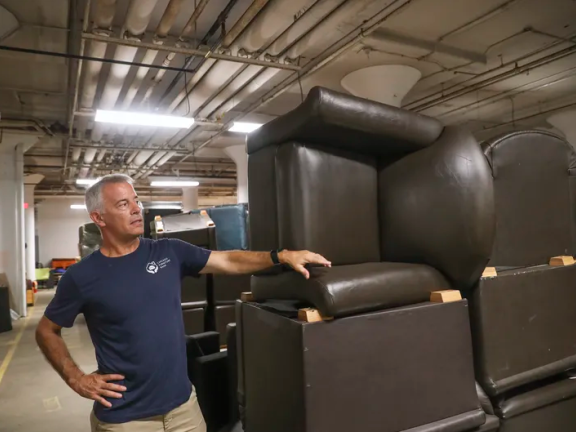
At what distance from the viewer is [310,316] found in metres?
1.32

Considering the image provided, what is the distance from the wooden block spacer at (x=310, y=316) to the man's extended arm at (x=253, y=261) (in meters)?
0.12

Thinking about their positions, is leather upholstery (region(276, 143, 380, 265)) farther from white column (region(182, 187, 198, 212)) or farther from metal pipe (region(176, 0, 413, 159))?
Answer: white column (region(182, 187, 198, 212))

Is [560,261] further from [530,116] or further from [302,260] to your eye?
[530,116]

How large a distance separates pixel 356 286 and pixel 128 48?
3.46m

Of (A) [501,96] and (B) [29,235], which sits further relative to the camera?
(B) [29,235]

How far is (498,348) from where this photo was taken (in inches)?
66.4

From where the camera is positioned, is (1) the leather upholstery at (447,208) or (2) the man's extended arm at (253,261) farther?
(1) the leather upholstery at (447,208)

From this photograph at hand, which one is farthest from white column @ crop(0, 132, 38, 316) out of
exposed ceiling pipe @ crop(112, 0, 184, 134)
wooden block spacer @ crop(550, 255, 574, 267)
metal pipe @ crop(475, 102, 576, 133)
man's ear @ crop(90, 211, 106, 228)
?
metal pipe @ crop(475, 102, 576, 133)

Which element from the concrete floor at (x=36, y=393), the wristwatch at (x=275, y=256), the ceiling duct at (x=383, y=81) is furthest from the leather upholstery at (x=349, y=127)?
the ceiling duct at (x=383, y=81)

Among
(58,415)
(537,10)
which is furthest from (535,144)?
(58,415)

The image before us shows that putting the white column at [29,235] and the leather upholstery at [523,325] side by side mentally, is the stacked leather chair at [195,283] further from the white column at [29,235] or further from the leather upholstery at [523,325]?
the white column at [29,235]

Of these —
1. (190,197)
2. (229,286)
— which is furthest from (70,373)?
(190,197)

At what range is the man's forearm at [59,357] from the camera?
1.44 metres

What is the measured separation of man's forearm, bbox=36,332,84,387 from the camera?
144cm
